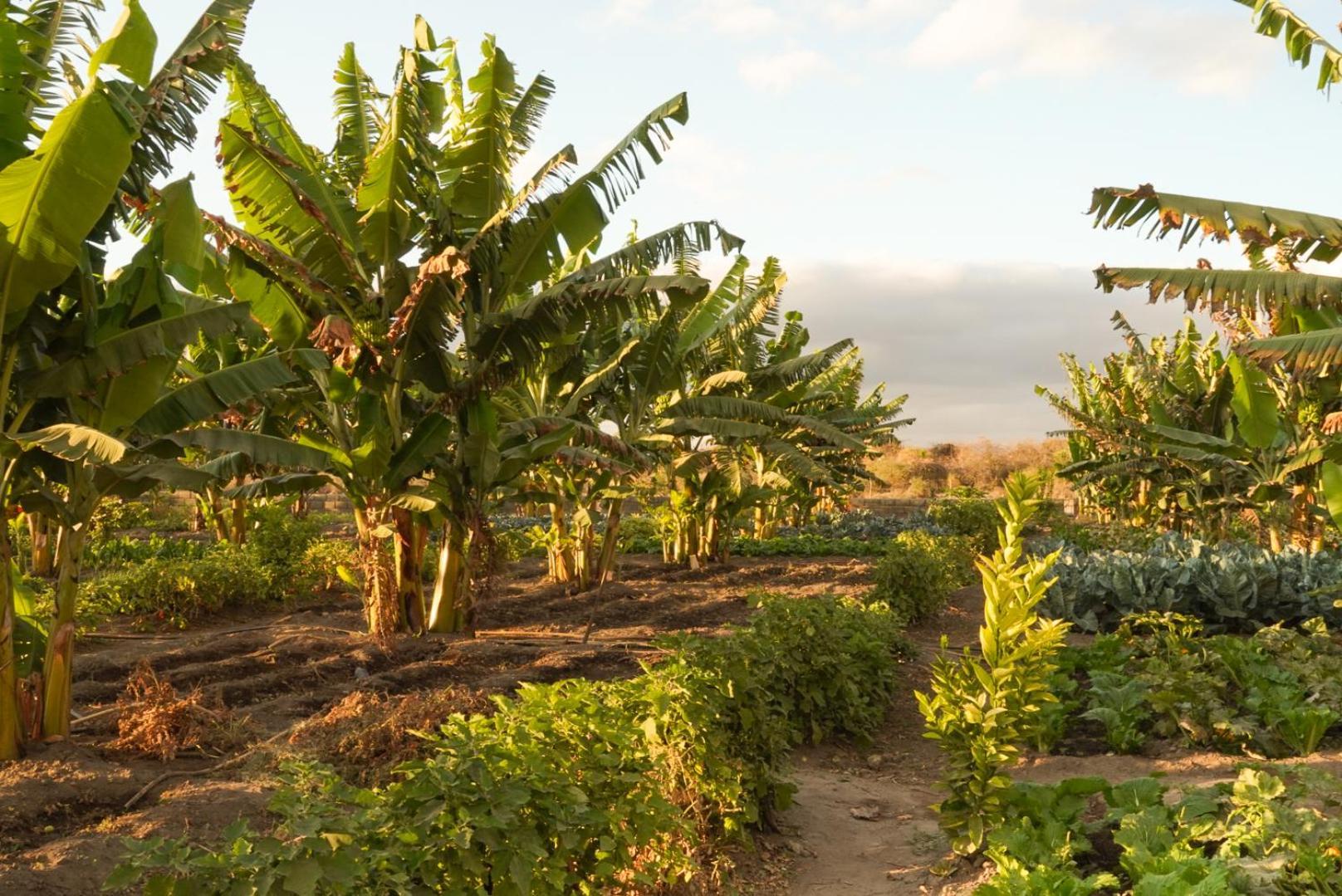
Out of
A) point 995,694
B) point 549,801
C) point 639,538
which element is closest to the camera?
point 549,801

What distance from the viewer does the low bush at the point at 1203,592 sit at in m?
9.86

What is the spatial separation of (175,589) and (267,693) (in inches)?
181

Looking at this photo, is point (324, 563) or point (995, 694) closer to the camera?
point (995, 694)

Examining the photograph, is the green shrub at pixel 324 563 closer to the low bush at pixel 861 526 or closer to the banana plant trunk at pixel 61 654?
the banana plant trunk at pixel 61 654

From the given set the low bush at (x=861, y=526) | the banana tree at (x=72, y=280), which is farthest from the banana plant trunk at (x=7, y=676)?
the low bush at (x=861, y=526)

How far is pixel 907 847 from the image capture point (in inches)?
Result: 205

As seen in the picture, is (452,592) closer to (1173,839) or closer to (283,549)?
(283,549)

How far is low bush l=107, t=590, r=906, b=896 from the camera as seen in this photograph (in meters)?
2.64

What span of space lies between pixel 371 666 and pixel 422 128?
5040mm

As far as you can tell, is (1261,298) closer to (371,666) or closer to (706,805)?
(706,805)

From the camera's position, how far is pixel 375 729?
5.82m

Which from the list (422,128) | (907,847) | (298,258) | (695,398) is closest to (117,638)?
(298,258)

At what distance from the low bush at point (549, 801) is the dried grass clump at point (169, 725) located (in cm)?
213

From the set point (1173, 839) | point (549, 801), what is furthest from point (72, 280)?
point (1173, 839)
